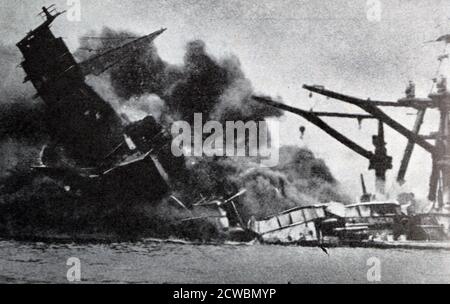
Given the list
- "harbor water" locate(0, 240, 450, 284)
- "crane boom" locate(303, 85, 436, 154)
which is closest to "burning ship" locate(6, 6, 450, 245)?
"crane boom" locate(303, 85, 436, 154)

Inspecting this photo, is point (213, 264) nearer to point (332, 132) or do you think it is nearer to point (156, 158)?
point (156, 158)

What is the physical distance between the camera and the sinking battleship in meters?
17.5

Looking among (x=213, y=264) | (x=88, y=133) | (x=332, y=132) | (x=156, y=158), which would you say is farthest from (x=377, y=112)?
(x=88, y=133)

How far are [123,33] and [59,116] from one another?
454 centimetres

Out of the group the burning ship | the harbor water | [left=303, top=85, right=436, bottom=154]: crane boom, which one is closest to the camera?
the harbor water

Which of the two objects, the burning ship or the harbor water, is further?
the burning ship

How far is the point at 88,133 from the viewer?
19.0m

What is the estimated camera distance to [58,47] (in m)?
17.0

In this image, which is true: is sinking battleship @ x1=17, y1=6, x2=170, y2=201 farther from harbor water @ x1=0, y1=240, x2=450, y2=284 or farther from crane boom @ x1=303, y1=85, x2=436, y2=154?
crane boom @ x1=303, y1=85, x2=436, y2=154

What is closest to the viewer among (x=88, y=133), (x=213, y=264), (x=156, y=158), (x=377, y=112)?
(x=213, y=264)

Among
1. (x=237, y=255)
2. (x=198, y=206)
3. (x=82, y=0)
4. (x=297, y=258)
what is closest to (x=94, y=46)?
(x=82, y=0)
